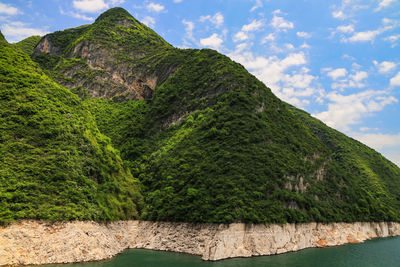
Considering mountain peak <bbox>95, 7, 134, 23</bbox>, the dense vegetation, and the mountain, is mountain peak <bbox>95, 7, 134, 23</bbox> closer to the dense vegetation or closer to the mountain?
the mountain

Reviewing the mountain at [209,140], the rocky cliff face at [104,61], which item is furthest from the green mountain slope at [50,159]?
the rocky cliff face at [104,61]

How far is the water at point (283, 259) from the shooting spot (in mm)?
45469

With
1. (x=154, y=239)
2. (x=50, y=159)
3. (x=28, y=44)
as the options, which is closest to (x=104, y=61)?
(x=28, y=44)

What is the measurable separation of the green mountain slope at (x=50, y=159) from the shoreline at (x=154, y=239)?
2.13 m

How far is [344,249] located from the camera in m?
61.8

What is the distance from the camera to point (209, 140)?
72.7m

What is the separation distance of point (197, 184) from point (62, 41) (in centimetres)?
10320

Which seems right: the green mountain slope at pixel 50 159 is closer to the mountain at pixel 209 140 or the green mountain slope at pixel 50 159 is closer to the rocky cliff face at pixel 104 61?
the mountain at pixel 209 140

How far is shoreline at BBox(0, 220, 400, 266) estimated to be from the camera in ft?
131

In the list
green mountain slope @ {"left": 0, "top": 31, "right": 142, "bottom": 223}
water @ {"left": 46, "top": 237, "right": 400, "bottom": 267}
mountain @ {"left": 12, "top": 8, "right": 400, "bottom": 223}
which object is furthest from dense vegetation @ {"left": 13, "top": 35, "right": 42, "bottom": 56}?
water @ {"left": 46, "top": 237, "right": 400, "bottom": 267}

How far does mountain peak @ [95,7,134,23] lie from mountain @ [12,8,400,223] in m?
8.30

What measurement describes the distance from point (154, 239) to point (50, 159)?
22597 millimetres

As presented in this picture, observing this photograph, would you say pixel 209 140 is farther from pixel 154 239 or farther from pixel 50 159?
pixel 50 159

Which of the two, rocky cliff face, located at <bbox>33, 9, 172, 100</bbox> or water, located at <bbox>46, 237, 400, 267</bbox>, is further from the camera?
rocky cliff face, located at <bbox>33, 9, 172, 100</bbox>
